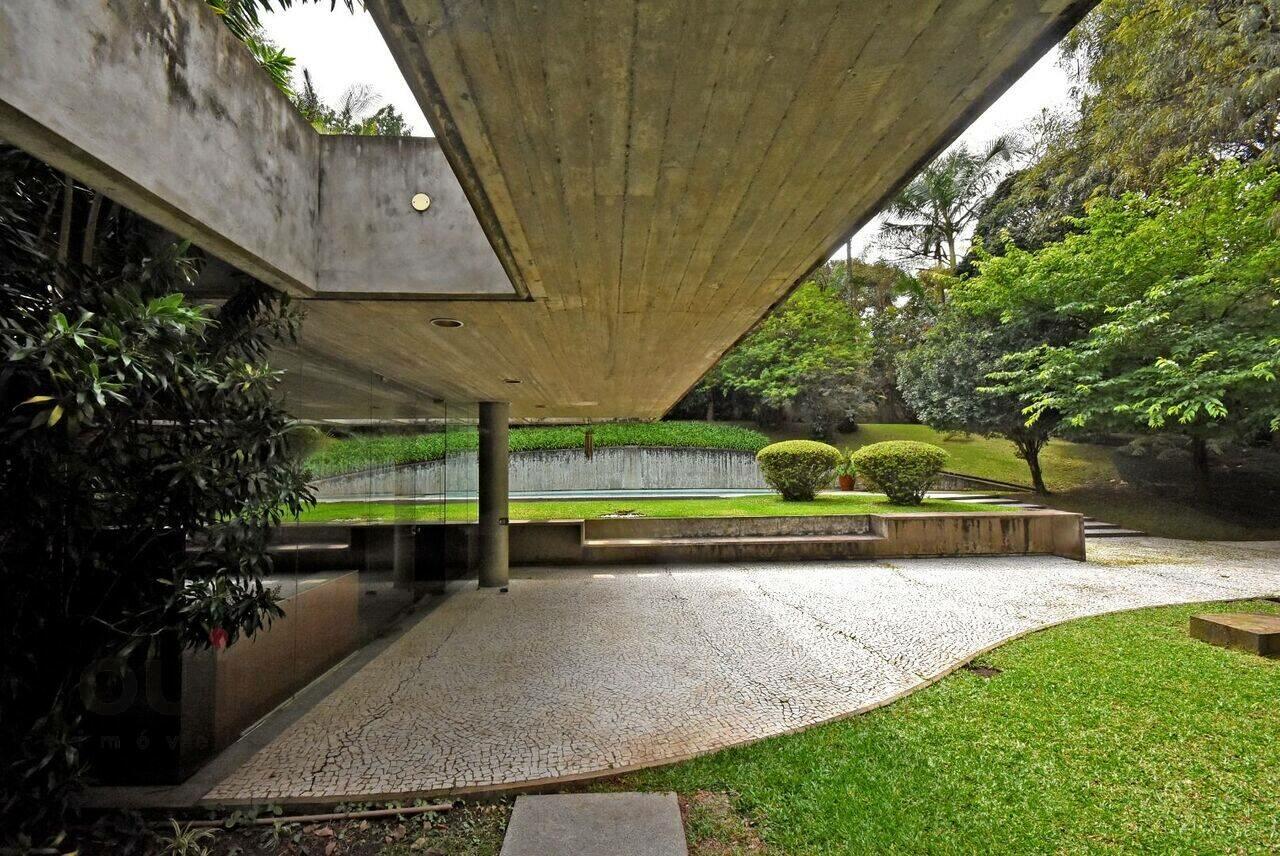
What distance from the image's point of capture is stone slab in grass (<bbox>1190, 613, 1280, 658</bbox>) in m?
4.50

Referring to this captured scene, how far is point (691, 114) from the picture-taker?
5.79ft

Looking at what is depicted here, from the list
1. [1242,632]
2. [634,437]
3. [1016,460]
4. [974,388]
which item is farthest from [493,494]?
[1016,460]

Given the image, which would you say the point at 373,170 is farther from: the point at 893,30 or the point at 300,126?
the point at 893,30

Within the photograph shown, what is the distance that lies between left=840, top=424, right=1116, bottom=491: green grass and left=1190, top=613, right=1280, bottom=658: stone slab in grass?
37.2 feet

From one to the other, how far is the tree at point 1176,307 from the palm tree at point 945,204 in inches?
412

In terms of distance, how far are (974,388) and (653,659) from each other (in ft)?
42.4

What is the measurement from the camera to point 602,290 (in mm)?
3309

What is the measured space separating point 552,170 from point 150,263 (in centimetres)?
161

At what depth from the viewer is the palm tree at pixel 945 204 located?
2147 centimetres

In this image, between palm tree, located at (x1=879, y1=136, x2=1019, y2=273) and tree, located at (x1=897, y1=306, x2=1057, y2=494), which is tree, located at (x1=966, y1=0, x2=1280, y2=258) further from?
palm tree, located at (x1=879, y1=136, x2=1019, y2=273)

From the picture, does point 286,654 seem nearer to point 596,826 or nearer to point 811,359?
point 596,826

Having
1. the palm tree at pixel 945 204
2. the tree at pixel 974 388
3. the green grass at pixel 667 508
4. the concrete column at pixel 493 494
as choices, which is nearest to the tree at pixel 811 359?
the palm tree at pixel 945 204

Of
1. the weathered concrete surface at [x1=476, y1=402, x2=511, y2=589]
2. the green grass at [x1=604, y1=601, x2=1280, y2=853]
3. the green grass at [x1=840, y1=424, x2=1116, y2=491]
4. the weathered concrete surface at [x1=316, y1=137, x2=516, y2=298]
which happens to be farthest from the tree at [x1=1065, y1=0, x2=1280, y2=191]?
the weathered concrete surface at [x1=476, y1=402, x2=511, y2=589]

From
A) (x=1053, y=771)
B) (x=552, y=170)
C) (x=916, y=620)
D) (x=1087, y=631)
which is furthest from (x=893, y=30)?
(x=1087, y=631)
